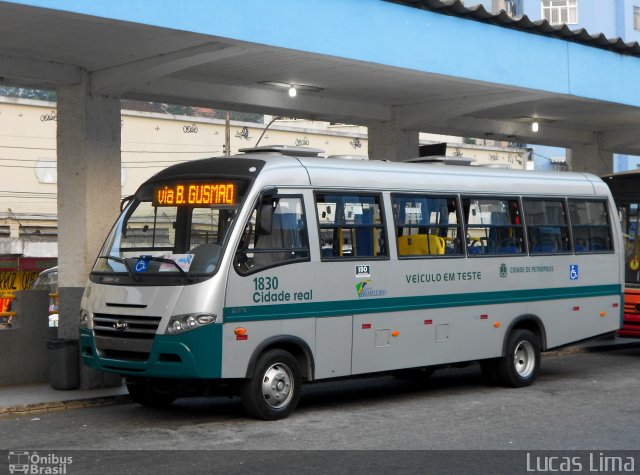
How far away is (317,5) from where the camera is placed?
43.3ft

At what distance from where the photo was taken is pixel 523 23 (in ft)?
53.1

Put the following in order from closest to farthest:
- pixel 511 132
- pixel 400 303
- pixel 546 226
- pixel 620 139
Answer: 1. pixel 400 303
2. pixel 546 226
3. pixel 511 132
4. pixel 620 139

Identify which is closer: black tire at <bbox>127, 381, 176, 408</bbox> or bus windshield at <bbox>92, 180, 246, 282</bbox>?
bus windshield at <bbox>92, 180, 246, 282</bbox>

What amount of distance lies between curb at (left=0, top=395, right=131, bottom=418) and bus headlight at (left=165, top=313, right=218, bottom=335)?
2495 mm

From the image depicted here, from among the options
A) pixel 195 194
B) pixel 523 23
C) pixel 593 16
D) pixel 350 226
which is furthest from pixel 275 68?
pixel 593 16

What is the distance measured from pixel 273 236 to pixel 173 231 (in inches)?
43.7

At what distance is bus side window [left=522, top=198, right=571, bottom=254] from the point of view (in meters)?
14.6

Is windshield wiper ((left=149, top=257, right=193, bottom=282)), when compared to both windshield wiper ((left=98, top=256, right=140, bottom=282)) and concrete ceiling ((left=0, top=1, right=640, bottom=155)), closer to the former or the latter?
windshield wiper ((left=98, top=256, right=140, bottom=282))

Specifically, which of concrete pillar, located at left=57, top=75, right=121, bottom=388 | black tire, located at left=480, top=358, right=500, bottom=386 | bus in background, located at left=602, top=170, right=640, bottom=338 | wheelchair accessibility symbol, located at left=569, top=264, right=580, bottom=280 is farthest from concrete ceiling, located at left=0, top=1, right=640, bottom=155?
black tire, located at left=480, top=358, right=500, bottom=386

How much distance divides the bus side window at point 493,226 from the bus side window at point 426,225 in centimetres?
28

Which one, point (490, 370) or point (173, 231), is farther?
point (490, 370)

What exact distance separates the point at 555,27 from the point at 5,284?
37.3 feet
